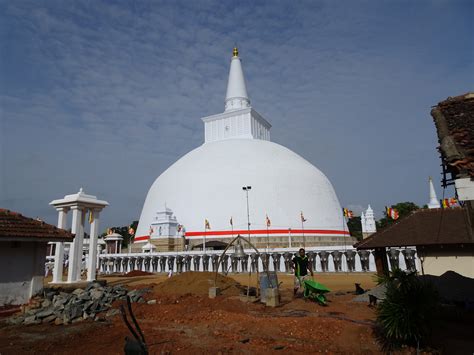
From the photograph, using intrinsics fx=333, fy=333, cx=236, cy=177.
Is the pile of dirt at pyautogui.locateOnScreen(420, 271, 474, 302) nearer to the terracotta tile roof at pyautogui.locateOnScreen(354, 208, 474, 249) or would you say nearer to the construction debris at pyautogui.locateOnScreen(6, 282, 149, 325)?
the terracotta tile roof at pyautogui.locateOnScreen(354, 208, 474, 249)

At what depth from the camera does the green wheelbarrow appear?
445 inches

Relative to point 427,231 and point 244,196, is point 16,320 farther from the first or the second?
point 244,196

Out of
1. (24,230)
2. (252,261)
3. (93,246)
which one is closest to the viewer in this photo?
(24,230)

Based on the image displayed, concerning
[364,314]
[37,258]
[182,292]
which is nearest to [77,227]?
[37,258]

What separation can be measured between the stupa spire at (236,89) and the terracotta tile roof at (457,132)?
3534 cm

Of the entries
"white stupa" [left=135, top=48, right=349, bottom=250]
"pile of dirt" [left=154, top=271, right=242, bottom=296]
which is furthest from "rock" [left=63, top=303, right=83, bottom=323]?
"white stupa" [left=135, top=48, right=349, bottom=250]

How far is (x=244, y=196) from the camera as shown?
32.3m

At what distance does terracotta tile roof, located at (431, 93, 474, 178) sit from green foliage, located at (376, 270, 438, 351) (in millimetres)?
2380

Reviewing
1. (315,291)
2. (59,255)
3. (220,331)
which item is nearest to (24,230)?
(59,255)

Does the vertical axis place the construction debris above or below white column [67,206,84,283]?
below

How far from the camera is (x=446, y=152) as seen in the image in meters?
6.00

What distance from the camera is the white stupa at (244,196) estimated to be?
31.6 m

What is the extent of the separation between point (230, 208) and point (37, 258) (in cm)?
2043

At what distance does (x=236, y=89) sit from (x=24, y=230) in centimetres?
3480
